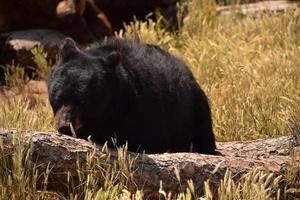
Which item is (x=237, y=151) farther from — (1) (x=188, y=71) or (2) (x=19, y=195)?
(2) (x=19, y=195)

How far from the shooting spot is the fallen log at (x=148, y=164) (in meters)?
3.18

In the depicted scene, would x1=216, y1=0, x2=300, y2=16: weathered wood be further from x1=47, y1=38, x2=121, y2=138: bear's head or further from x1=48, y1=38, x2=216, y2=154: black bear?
x1=47, y1=38, x2=121, y2=138: bear's head

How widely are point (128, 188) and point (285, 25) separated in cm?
537

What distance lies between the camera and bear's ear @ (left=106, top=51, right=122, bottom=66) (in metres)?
4.19

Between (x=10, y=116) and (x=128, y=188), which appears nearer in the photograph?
(x=128, y=188)

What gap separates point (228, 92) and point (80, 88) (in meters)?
2.30

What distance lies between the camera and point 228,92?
19.8ft

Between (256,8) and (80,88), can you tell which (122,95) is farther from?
(256,8)

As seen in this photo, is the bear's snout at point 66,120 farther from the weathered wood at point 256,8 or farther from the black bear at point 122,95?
the weathered wood at point 256,8

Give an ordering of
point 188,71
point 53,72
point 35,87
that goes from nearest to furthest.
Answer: point 53,72 < point 188,71 < point 35,87

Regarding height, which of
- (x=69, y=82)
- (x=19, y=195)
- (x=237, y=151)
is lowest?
(x=237, y=151)

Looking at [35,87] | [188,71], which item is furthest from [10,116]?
[35,87]

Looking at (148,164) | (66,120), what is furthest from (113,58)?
(148,164)

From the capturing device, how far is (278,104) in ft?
17.9
